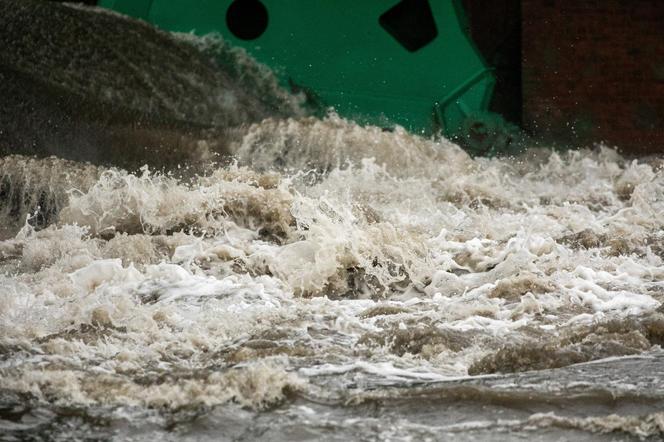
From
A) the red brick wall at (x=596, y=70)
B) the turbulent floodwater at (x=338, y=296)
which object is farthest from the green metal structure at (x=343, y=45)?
the red brick wall at (x=596, y=70)

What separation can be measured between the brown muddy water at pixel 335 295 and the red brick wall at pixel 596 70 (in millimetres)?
248

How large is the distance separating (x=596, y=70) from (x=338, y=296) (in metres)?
3.88

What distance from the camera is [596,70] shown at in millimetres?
7574

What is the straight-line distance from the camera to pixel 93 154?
703 cm

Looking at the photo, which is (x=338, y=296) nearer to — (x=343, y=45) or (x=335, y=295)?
(x=335, y=295)

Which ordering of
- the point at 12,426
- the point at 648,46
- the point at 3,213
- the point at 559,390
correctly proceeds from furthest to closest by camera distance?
1. the point at 648,46
2. the point at 3,213
3. the point at 559,390
4. the point at 12,426

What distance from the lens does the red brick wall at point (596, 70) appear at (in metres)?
7.56

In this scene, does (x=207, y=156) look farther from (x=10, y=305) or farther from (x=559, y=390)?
(x=559, y=390)

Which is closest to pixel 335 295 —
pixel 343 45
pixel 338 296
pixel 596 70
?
pixel 338 296

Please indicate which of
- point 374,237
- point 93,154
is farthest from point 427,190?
point 93,154

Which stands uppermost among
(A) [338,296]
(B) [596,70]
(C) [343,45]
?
(C) [343,45]

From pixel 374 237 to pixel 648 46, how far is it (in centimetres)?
359

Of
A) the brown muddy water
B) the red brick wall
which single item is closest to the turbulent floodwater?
the brown muddy water

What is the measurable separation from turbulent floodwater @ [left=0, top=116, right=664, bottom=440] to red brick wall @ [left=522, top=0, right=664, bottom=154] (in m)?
0.25
